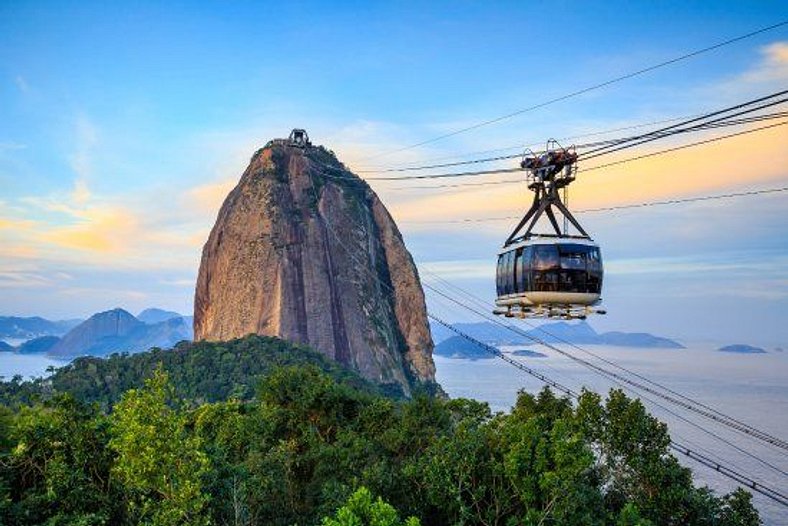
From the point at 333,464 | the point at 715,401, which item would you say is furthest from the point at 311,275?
the point at 715,401

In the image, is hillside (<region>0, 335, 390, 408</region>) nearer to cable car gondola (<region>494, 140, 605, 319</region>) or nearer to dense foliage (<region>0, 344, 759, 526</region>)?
dense foliage (<region>0, 344, 759, 526</region>)

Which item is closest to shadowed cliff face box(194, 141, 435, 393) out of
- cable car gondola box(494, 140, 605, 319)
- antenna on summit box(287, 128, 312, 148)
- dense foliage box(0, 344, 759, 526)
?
antenna on summit box(287, 128, 312, 148)

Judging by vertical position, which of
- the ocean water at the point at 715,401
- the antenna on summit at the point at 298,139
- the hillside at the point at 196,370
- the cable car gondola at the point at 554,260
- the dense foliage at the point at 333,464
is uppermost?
the antenna on summit at the point at 298,139

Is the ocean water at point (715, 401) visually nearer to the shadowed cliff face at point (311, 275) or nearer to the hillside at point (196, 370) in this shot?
the shadowed cliff face at point (311, 275)

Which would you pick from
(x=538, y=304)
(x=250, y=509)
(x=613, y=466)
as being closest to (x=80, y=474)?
(x=250, y=509)

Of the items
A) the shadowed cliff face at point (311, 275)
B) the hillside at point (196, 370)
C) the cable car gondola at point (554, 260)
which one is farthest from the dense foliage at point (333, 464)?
the shadowed cliff face at point (311, 275)
